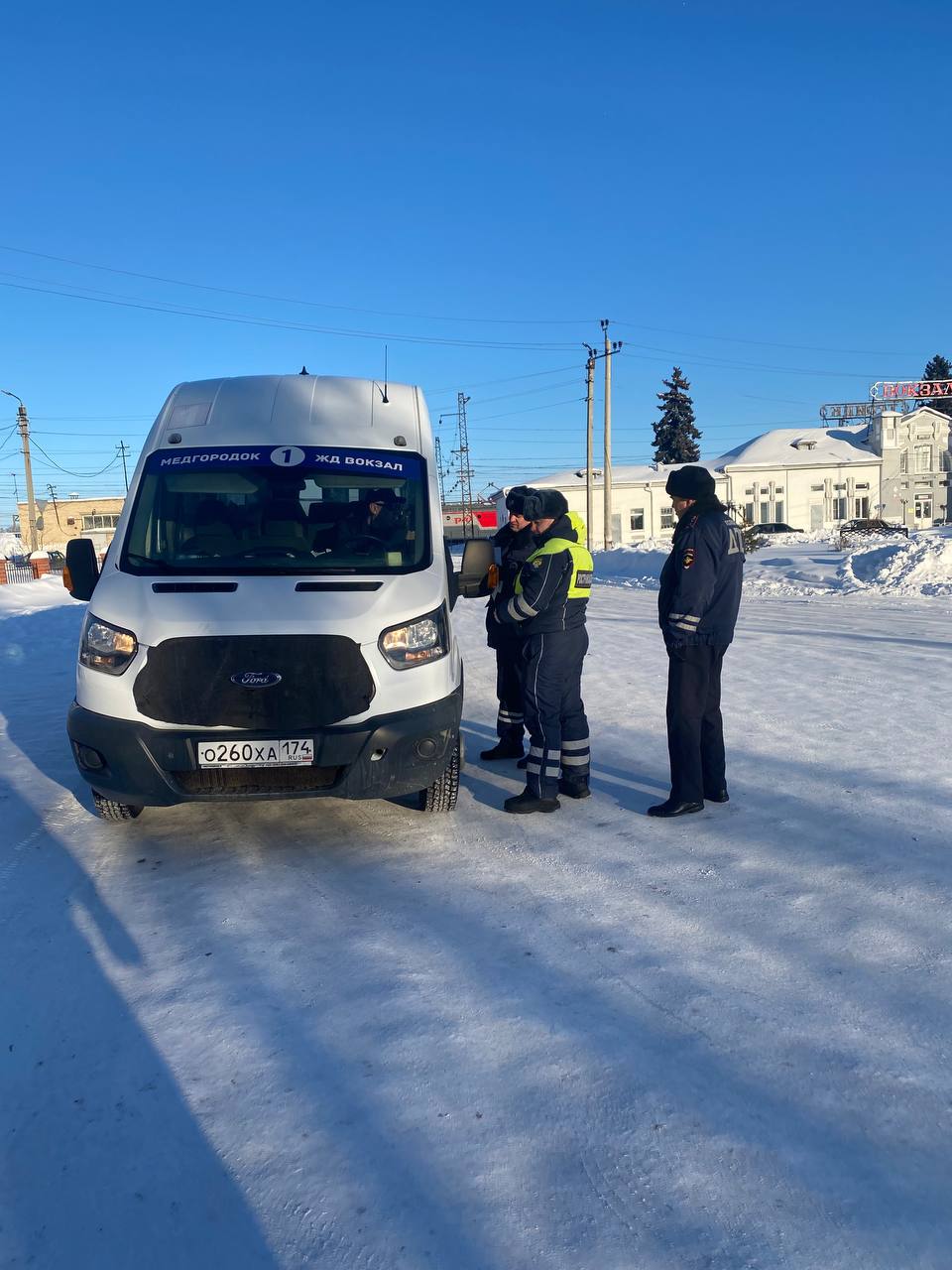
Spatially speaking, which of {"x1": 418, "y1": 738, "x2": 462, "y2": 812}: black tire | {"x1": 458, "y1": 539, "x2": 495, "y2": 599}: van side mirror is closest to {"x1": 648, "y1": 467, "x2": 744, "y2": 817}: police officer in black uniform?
{"x1": 458, "y1": 539, "x2": 495, "y2": 599}: van side mirror

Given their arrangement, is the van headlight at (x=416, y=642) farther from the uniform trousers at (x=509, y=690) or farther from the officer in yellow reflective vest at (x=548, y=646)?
the uniform trousers at (x=509, y=690)

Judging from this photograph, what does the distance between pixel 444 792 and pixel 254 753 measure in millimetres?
1309

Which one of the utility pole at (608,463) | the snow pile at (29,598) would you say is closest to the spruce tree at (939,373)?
the utility pole at (608,463)

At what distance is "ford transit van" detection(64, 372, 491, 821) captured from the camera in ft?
14.7

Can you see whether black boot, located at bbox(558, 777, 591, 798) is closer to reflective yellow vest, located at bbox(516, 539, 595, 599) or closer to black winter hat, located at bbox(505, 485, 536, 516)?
reflective yellow vest, located at bbox(516, 539, 595, 599)

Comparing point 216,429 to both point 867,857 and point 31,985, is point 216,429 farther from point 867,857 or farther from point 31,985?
point 867,857

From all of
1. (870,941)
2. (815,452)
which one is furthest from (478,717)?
(815,452)

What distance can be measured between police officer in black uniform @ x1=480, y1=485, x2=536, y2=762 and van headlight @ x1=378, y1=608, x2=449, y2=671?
3.62 feet

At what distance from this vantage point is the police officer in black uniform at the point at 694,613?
16.8 ft

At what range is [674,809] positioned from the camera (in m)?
5.31

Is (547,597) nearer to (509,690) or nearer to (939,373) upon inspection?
(509,690)

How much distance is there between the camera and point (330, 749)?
450 cm

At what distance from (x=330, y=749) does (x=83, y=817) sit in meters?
1.99

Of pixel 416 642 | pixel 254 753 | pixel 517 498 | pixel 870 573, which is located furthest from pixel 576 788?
pixel 870 573
